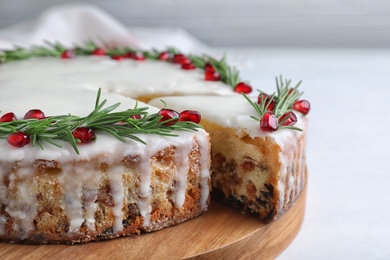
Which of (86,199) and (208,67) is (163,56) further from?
(86,199)

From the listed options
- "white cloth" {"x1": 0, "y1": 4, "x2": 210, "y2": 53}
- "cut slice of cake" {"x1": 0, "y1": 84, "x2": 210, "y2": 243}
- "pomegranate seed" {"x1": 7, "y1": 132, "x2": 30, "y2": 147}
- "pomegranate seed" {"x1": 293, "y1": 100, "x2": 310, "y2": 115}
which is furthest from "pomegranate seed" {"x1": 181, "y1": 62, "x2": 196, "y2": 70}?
"white cloth" {"x1": 0, "y1": 4, "x2": 210, "y2": 53}

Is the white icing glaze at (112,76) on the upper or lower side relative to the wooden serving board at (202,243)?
upper

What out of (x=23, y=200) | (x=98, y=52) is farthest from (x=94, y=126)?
(x=98, y=52)

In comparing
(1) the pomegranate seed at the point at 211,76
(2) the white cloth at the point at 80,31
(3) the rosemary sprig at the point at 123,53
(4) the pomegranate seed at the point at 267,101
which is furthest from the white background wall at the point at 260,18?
(4) the pomegranate seed at the point at 267,101

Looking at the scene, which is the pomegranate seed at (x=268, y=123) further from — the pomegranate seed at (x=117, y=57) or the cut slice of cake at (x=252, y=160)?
the pomegranate seed at (x=117, y=57)

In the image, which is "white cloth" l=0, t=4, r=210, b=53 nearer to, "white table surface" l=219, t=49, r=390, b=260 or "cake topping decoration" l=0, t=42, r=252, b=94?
"white table surface" l=219, t=49, r=390, b=260
